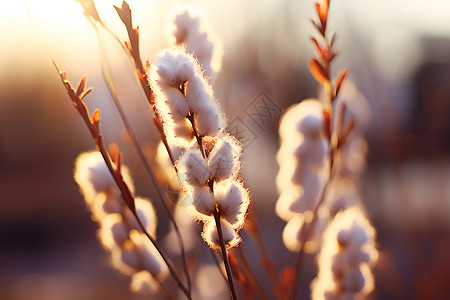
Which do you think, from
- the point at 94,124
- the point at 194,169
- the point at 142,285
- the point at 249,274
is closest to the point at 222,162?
the point at 194,169

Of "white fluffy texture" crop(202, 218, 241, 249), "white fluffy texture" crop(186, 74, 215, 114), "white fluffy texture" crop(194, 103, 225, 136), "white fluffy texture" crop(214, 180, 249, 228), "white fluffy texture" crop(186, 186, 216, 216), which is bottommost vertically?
"white fluffy texture" crop(202, 218, 241, 249)

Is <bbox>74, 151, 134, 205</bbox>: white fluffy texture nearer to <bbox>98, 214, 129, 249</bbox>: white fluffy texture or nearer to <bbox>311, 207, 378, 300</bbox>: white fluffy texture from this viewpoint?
<bbox>98, 214, 129, 249</bbox>: white fluffy texture

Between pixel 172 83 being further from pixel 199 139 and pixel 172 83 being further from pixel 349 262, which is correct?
pixel 349 262

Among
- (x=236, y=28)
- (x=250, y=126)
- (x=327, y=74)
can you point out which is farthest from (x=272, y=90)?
(x=327, y=74)

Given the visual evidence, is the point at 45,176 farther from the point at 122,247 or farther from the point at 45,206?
the point at 122,247

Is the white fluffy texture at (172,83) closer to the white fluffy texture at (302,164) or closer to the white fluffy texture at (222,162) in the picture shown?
the white fluffy texture at (222,162)

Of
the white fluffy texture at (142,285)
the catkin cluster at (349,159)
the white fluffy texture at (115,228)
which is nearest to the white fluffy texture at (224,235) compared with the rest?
the white fluffy texture at (115,228)

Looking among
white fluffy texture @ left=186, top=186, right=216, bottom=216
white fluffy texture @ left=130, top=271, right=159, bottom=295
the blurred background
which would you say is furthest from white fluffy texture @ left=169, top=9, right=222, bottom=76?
white fluffy texture @ left=130, top=271, right=159, bottom=295

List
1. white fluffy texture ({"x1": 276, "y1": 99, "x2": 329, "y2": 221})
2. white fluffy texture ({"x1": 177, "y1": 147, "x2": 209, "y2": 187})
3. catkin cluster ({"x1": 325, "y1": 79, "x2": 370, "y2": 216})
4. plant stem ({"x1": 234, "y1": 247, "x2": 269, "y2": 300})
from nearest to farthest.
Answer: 1. white fluffy texture ({"x1": 177, "y1": 147, "x2": 209, "y2": 187})
2. plant stem ({"x1": 234, "y1": 247, "x2": 269, "y2": 300})
3. white fluffy texture ({"x1": 276, "y1": 99, "x2": 329, "y2": 221})
4. catkin cluster ({"x1": 325, "y1": 79, "x2": 370, "y2": 216})
